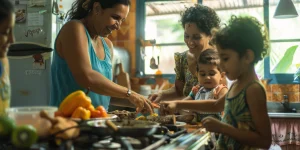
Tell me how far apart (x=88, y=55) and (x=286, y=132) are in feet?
10.1

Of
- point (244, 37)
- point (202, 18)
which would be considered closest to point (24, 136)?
point (244, 37)

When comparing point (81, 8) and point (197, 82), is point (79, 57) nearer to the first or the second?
point (81, 8)

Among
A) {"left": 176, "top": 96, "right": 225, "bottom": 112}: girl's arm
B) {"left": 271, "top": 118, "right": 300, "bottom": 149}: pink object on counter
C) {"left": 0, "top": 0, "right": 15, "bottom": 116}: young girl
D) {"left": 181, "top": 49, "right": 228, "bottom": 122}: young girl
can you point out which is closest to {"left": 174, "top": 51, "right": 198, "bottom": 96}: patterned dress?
{"left": 181, "top": 49, "right": 228, "bottom": 122}: young girl

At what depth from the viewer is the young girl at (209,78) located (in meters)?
2.04

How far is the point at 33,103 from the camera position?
129 inches

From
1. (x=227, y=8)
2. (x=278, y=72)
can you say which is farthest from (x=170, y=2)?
(x=278, y=72)

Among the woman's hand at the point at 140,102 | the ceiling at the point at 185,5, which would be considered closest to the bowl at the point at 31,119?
the woman's hand at the point at 140,102

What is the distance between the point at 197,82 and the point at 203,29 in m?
0.37

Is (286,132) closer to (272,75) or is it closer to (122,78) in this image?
(272,75)

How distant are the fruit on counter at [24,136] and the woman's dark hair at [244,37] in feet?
2.75

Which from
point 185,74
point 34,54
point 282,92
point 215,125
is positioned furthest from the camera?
point 282,92

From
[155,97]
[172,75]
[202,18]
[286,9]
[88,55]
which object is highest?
[286,9]

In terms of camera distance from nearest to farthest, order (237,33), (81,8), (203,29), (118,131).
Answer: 1. (118,131)
2. (237,33)
3. (81,8)
4. (203,29)

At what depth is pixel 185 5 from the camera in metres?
4.79
